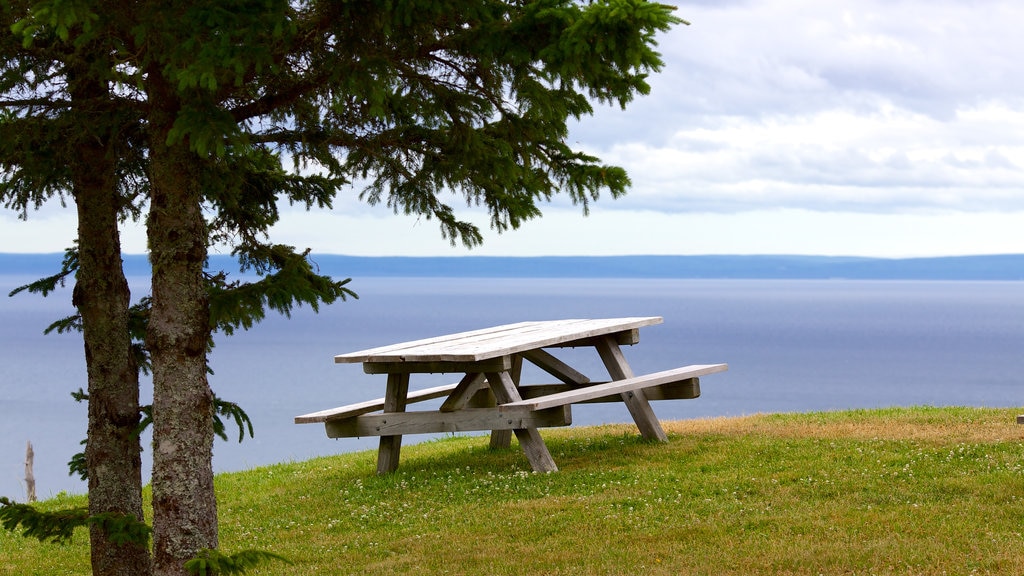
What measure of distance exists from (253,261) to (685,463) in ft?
16.4

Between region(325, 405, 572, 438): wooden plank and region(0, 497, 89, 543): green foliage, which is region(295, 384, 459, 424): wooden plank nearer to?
region(325, 405, 572, 438): wooden plank

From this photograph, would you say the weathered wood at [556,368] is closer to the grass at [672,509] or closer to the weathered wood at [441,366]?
the grass at [672,509]

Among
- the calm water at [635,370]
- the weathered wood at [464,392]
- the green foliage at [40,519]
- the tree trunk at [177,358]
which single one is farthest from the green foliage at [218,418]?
the calm water at [635,370]

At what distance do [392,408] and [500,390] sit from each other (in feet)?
4.55

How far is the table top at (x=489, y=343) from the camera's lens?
418 inches

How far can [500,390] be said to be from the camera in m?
11.2

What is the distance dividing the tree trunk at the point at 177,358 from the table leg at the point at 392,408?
4.44m

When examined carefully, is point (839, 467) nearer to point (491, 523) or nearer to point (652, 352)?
point (491, 523)

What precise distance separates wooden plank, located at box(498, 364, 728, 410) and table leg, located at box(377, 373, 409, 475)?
1.43 metres

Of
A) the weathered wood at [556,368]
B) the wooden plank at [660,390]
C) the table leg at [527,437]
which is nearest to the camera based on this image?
the table leg at [527,437]

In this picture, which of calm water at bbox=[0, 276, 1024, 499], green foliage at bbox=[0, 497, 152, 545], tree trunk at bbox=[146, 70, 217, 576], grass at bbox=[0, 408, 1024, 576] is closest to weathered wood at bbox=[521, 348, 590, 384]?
grass at bbox=[0, 408, 1024, 576]

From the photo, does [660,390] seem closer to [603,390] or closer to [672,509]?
[603,390]

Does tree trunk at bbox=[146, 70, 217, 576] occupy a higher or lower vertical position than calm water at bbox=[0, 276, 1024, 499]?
higher

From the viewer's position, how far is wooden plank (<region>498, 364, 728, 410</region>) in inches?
419
